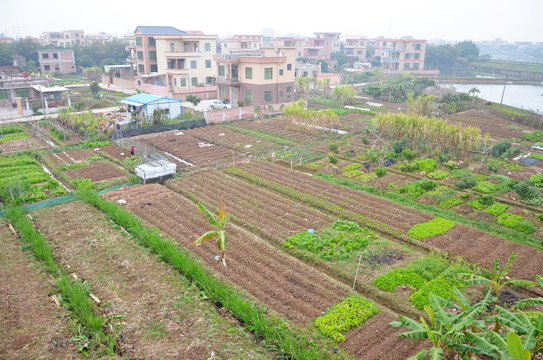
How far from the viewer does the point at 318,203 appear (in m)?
20.5

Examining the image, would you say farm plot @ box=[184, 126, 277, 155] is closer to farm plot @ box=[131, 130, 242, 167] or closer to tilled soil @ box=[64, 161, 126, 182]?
farm plot @ box=[131, 130, 242, 167]

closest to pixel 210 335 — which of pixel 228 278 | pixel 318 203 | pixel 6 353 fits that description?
pixel 228 278

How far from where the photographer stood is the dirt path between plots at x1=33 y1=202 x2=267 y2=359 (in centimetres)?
1098

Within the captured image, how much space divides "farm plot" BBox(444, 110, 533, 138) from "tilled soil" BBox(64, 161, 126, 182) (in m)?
33.1

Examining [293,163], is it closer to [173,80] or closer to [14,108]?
[173,80]

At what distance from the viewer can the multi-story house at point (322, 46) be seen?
101 m

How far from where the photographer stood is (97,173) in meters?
24.8

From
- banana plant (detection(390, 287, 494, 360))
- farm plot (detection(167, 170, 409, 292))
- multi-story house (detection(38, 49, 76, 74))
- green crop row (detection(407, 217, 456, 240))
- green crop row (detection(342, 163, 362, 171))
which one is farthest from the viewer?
multi-story house (detection(38, 49, 76, 74))

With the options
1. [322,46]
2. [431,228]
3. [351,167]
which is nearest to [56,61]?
[322,46]

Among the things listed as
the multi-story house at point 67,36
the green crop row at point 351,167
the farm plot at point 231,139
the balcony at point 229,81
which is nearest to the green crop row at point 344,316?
the green crop row at point 351,167

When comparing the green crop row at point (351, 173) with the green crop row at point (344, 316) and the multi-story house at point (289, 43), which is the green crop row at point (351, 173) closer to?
the green crop row at point (344, 316)

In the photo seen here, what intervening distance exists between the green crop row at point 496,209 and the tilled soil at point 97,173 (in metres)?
21.8

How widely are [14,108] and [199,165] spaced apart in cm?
→ 3258

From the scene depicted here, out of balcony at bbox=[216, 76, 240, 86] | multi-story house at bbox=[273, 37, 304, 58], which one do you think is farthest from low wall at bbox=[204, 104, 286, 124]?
multi-story house at bbox=[273, 37, 304, 58]
